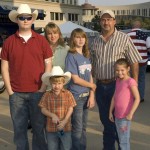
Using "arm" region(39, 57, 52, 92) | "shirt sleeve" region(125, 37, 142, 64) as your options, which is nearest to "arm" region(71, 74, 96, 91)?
"arm" region(39, 57, 52, 92)

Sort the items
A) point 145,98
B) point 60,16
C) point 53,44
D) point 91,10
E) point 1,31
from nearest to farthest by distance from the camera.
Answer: point 53,44, point 145,98, point 1,31, point 60,16, point 91,10

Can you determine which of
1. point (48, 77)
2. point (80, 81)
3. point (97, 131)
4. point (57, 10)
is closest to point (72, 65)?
point (80, 81)

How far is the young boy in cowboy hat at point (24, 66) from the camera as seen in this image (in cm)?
Answer: 417

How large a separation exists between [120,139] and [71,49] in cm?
115

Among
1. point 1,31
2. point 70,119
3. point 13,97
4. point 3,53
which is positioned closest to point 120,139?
point 70,119

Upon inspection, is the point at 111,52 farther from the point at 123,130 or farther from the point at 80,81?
the point at 123,130

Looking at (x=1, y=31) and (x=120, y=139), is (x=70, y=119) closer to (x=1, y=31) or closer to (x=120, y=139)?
(x=120, y=139)

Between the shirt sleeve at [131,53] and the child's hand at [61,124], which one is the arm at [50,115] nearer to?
the child's hand at [61,124]

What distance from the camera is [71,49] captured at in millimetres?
4398

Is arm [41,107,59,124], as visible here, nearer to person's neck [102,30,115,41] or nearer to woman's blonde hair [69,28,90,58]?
woman's blonde hair [69,28,90,58]

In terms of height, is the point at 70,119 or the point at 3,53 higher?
the point at 3,53

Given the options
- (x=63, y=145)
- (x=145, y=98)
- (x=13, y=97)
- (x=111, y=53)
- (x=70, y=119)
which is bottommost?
(x=145, y=98)

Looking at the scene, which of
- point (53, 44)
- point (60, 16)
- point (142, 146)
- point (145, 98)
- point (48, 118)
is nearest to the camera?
point (48, 118)

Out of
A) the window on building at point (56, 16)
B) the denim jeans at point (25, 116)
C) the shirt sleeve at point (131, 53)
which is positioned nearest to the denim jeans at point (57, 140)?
the denim jeans at point (25, 116)
